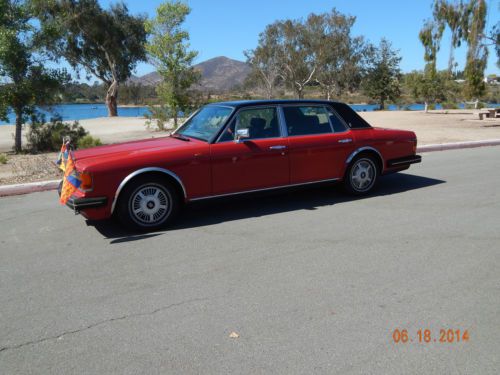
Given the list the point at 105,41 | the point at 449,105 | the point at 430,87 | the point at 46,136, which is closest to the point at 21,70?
the point at 46,136

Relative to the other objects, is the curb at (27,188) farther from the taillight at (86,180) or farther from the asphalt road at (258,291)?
the taillight at (86,180)

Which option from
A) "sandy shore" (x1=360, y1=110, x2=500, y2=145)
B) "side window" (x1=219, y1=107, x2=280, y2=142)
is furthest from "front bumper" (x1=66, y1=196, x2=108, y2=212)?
"sandy shore" (x1=360, y1=110, x2=500, y2=145)

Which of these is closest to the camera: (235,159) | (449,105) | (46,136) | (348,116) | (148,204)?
(148,204)

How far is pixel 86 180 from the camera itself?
16.9ft

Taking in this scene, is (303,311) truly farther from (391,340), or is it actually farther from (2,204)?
(2,204)

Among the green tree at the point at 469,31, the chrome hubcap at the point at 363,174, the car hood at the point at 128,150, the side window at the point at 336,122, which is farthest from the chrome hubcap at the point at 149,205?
the green tree at the point at 469,31

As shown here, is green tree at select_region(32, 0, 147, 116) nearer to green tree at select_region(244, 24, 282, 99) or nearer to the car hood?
green tree at select_region(244, 24, 282, 99)

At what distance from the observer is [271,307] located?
3500mm

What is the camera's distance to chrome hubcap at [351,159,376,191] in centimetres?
695

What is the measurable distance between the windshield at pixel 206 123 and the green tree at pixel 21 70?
27.6ft

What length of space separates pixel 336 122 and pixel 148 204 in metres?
3.14

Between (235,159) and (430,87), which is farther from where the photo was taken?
(430,87)

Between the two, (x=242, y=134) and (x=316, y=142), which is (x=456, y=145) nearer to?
(x=316, y=142)

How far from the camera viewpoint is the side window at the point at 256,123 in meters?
5.98
